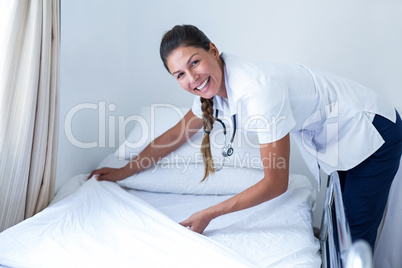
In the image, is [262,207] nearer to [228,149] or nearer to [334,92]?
[228,149]

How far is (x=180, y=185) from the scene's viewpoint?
1795mm

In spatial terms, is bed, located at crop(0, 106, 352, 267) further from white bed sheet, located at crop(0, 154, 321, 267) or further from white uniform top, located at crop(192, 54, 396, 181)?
white uniform top, located at crop(192, 54, 396, 181)

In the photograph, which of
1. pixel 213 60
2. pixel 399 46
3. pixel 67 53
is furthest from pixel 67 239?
pixel 399 46

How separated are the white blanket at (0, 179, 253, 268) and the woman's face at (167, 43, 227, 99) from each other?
1.54ft

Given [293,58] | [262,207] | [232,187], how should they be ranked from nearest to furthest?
[262,207] < [232,187] < [293,58]

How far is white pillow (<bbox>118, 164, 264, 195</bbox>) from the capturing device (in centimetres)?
178

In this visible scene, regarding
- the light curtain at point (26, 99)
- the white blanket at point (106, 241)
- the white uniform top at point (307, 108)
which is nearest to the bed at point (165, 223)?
the white blanket at point (106, 241)

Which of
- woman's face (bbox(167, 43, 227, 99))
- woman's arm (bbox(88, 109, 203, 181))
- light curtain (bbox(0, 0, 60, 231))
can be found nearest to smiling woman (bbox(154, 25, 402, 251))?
woman's face (bbox(167, 43, 227, 99))

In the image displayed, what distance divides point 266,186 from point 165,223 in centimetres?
37

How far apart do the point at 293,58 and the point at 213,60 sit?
97 cm

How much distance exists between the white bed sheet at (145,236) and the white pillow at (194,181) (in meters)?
0.11

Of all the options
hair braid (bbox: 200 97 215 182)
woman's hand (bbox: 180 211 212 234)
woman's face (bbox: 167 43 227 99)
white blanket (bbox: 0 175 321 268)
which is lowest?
white blanket (bbox: 0 175 321 268)

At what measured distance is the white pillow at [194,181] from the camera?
178 cm

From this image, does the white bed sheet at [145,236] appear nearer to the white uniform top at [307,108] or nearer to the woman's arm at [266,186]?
the woman's arm at [266,186]
